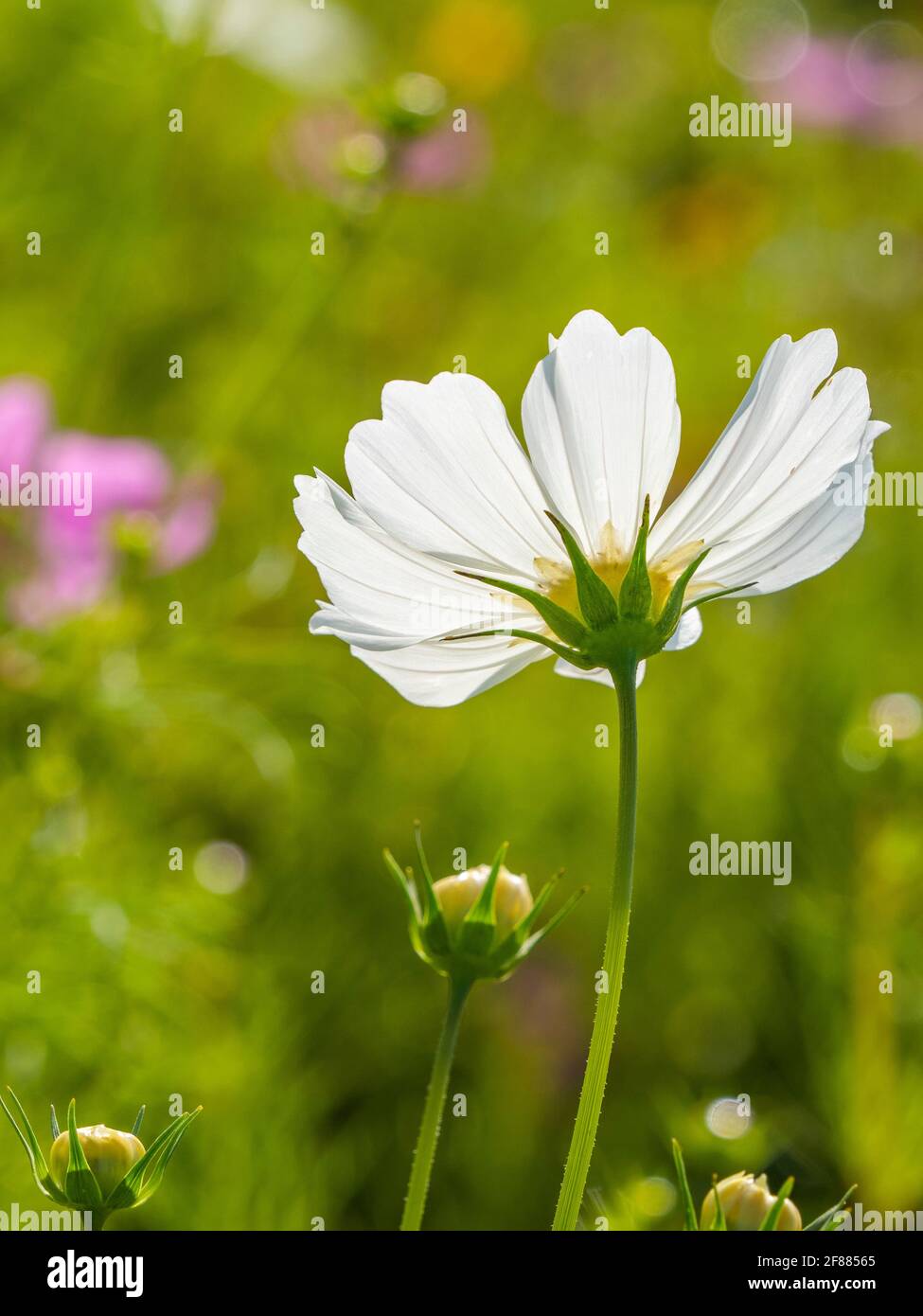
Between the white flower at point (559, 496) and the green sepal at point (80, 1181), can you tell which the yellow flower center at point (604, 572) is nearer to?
the white flower at point (559, 496)

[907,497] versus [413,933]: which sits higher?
[907,497]

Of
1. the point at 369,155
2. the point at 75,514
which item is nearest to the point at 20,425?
the point at 75,514

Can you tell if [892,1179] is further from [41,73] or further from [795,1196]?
[41,73]

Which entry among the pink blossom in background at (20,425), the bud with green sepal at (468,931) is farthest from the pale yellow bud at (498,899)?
the pink blossom in background at (20,425)

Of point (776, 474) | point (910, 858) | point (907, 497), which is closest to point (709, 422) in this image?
point (907, 497)

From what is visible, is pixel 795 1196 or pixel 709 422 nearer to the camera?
pixel 795 1196

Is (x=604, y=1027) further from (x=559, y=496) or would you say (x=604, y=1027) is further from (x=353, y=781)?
(x=353, y=781)
